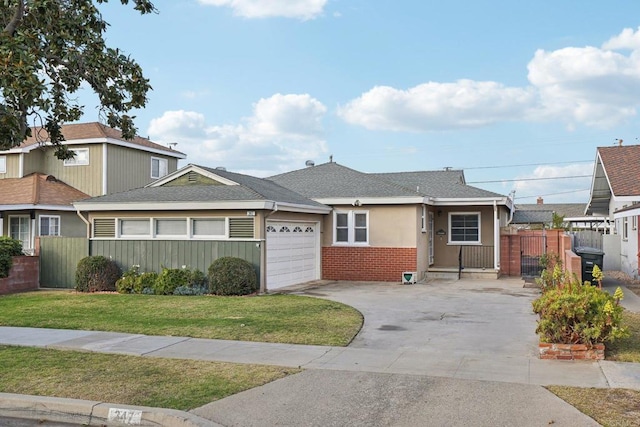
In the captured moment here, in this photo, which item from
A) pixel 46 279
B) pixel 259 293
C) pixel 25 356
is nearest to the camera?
pixel 25 356

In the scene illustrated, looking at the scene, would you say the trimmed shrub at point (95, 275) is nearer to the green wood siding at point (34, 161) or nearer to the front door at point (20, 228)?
the front door at point (20, 228)

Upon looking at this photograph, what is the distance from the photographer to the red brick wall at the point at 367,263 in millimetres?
20344

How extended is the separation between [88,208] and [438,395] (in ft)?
49.2

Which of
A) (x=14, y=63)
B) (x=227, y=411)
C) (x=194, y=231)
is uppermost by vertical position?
(x=14, y=63)

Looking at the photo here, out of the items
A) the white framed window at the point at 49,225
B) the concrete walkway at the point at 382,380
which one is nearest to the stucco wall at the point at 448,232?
the concrete walkway at the point at 382,380

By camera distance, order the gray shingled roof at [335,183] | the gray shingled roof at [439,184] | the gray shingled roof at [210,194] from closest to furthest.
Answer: the gray shingled roof at [210,194] < the gray shingled roof at [335,183] < the gray shingled roof at [439,184]

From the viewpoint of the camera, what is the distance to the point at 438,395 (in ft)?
22.3

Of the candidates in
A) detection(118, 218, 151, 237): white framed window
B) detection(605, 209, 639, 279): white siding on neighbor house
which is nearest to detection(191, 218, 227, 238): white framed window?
detection(118, 218, 151, 237): white framed window

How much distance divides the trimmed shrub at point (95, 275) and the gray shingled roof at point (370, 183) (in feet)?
25.1

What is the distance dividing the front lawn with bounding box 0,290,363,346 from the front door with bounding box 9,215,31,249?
27.4 feet

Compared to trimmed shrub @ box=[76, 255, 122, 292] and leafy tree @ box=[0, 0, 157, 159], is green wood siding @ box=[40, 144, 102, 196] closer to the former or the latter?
trimmed shrub @ box=[76, 255, 122, 292]

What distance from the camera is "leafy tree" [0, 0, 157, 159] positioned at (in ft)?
27.5

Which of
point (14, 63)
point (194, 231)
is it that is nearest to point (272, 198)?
point (194, 231)

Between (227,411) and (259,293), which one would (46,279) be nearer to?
(259,293)
